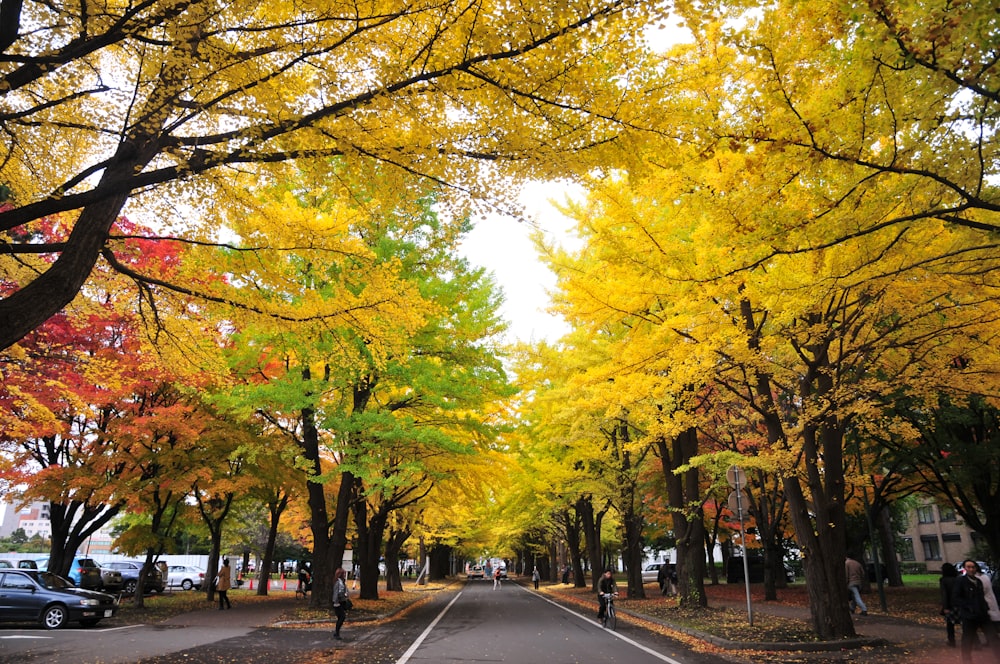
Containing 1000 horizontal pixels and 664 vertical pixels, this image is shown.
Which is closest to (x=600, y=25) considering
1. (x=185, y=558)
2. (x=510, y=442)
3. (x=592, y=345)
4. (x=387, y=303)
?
(x=387, y=303)

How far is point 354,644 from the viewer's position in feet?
37.7

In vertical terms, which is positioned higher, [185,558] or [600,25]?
[600,25]

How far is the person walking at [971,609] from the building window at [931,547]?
2109 inches

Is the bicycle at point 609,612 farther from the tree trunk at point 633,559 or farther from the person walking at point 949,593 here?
the tree trunk at point 633,559

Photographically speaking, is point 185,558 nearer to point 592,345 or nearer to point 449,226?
point 592,345

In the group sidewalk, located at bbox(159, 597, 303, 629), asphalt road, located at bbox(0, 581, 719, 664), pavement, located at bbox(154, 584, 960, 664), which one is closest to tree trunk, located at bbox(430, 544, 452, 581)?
sidewalk, located at bbox(159, 597, 303, 629)

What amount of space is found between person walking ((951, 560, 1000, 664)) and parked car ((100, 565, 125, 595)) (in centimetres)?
3072

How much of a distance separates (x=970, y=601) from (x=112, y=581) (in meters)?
32.0

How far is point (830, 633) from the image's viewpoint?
1006 cm

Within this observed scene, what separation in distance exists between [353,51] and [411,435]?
926 cm

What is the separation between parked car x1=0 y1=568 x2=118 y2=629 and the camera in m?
14.2

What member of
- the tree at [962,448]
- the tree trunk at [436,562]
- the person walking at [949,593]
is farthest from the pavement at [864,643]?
the tree trunk at [436,562]

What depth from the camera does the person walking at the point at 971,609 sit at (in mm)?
8008

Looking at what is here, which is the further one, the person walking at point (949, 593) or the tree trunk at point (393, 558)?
the tree trunk at point (393, 558)
